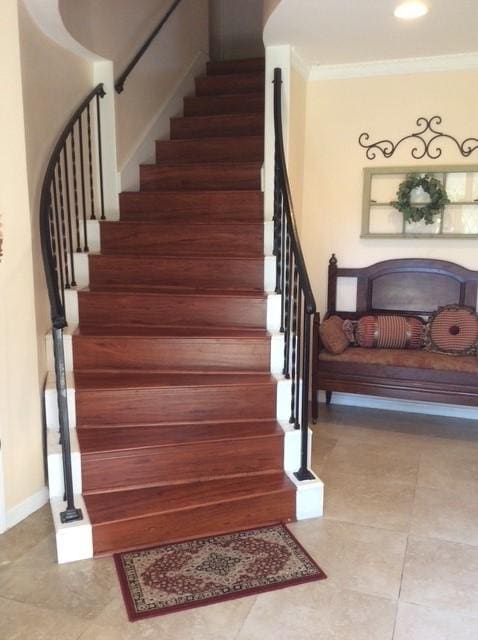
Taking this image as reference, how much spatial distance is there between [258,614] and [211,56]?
5.23 meters

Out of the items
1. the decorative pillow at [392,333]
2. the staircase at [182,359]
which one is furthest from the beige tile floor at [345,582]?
the decorative pillow at [392,333]

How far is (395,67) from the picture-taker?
12.3ft

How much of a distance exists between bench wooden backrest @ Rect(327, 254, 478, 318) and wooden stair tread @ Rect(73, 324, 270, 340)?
1.25m

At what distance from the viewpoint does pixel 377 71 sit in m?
3.81

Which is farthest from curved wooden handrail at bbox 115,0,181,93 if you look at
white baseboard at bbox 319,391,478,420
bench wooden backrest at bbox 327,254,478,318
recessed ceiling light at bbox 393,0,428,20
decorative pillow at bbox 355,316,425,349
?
white baseboard at bbox 319,391,478,420

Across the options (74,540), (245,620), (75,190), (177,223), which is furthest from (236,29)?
(245,620)

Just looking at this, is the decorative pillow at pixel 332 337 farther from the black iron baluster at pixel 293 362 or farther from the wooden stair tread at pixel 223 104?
the wooden stair tread at pixel 223 104

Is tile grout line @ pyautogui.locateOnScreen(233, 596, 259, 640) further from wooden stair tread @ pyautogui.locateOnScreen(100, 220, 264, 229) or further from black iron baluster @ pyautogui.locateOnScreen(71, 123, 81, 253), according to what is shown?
black iron baluster @ pyautogui.locateOnScreen(71, 123, 81, 253)

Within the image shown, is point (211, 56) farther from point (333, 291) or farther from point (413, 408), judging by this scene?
point (413, 408)

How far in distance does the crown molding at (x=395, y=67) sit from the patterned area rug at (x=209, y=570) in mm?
3096

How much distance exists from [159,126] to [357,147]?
1.59 m

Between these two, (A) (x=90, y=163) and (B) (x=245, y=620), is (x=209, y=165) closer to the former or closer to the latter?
(A) (x=90, y=163)

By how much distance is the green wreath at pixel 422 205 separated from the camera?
375cm

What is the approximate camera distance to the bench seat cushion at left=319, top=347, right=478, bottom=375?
3.46 m
